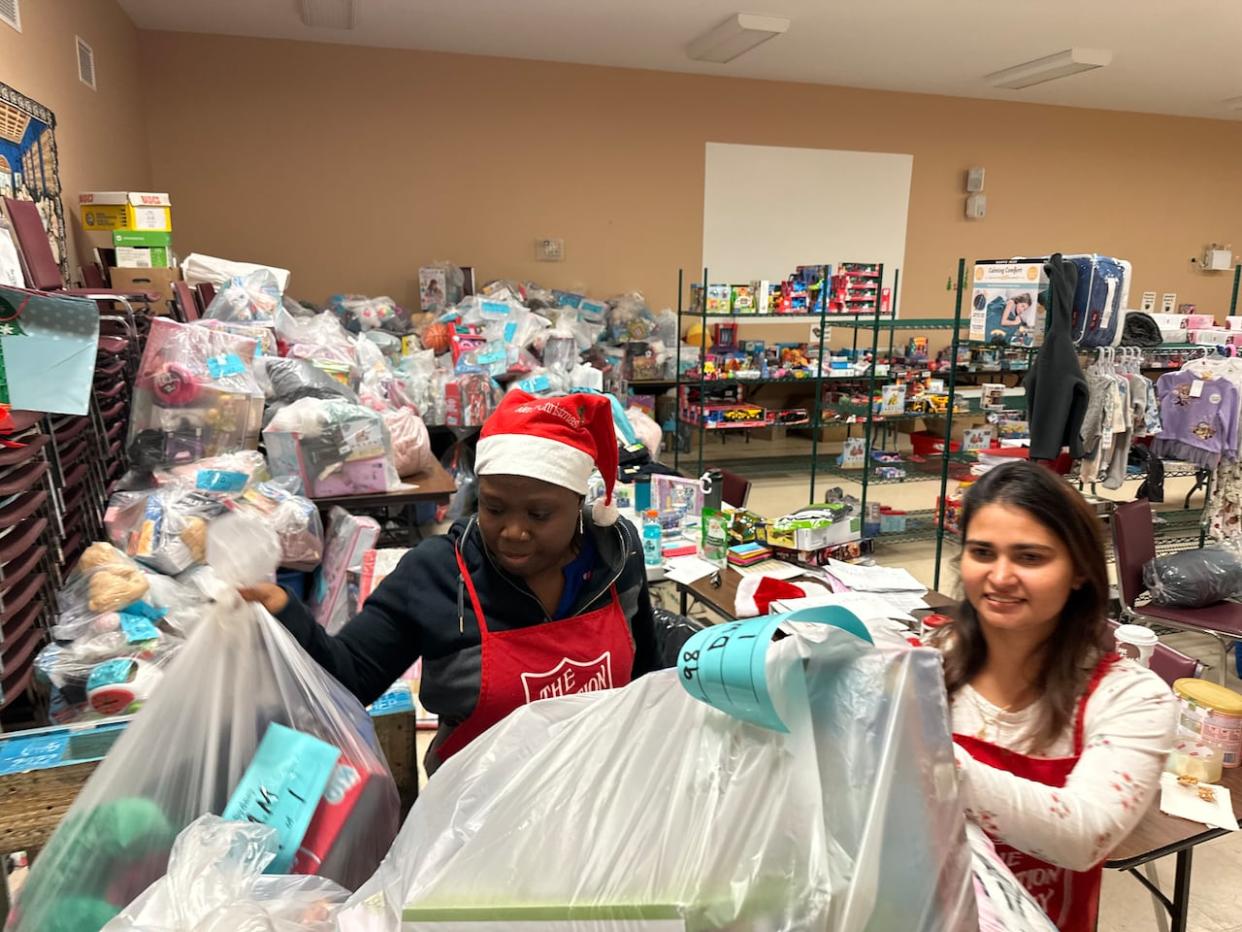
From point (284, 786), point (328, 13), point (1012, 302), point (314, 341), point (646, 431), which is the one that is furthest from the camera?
point (328, 13)

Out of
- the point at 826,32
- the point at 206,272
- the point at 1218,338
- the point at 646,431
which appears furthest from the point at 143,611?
the point at 826,32

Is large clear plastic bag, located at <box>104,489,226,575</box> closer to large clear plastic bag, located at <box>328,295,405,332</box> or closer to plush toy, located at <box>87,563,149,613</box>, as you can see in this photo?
plush toy, located at <box>87,563,149,613</box>

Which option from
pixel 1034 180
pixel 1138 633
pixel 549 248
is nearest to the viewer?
pixel 1138 633

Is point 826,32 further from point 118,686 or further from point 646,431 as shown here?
point 118,686

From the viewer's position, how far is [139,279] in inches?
144

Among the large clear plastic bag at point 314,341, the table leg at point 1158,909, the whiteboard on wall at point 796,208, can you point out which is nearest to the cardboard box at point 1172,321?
the whiteboard on wall at point 796,208

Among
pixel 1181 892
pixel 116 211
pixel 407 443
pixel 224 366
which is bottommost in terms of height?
pixel 1181 892

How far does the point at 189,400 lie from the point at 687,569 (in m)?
1.84

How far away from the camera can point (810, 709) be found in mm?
667

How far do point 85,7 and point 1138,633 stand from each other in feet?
18.3

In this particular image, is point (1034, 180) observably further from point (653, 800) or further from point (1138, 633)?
point (653, 800)

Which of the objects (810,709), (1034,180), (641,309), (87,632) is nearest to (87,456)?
(87,632)

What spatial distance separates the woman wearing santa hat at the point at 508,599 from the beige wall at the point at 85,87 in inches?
126

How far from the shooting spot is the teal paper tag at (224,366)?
2893mm
